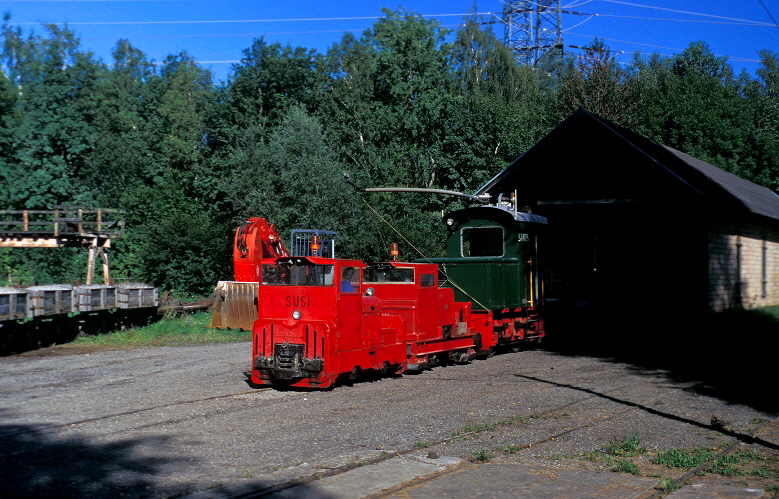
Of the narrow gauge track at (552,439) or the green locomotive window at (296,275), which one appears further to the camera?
the green locomotive window at (296,275)

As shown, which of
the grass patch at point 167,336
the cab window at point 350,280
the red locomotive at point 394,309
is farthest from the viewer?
the grass patch at point 167,336

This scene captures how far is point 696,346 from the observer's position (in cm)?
2030

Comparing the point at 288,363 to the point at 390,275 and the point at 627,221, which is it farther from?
the point at 627,221

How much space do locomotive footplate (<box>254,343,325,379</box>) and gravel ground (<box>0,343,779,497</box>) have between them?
0.37 m

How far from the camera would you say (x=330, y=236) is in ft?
90.0

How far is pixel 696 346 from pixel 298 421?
14.5 metres

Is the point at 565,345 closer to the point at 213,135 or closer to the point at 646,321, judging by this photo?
the point at 646,321

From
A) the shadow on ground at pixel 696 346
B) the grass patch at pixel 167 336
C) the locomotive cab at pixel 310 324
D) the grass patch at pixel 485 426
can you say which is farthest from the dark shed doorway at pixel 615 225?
the grass patch at pixel 485 426

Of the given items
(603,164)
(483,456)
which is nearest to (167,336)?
(603,164)

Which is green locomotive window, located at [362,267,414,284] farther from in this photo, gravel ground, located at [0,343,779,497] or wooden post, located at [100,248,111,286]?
wooden post, located at [100,248,111,286]

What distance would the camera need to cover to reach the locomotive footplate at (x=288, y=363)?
38.3 feet

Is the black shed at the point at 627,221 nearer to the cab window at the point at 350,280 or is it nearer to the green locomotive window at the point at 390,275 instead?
the green locomotive window at the point at 390,275

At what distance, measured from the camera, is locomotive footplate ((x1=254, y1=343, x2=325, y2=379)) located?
1169 centimetres

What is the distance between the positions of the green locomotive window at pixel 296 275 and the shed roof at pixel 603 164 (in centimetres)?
1330
